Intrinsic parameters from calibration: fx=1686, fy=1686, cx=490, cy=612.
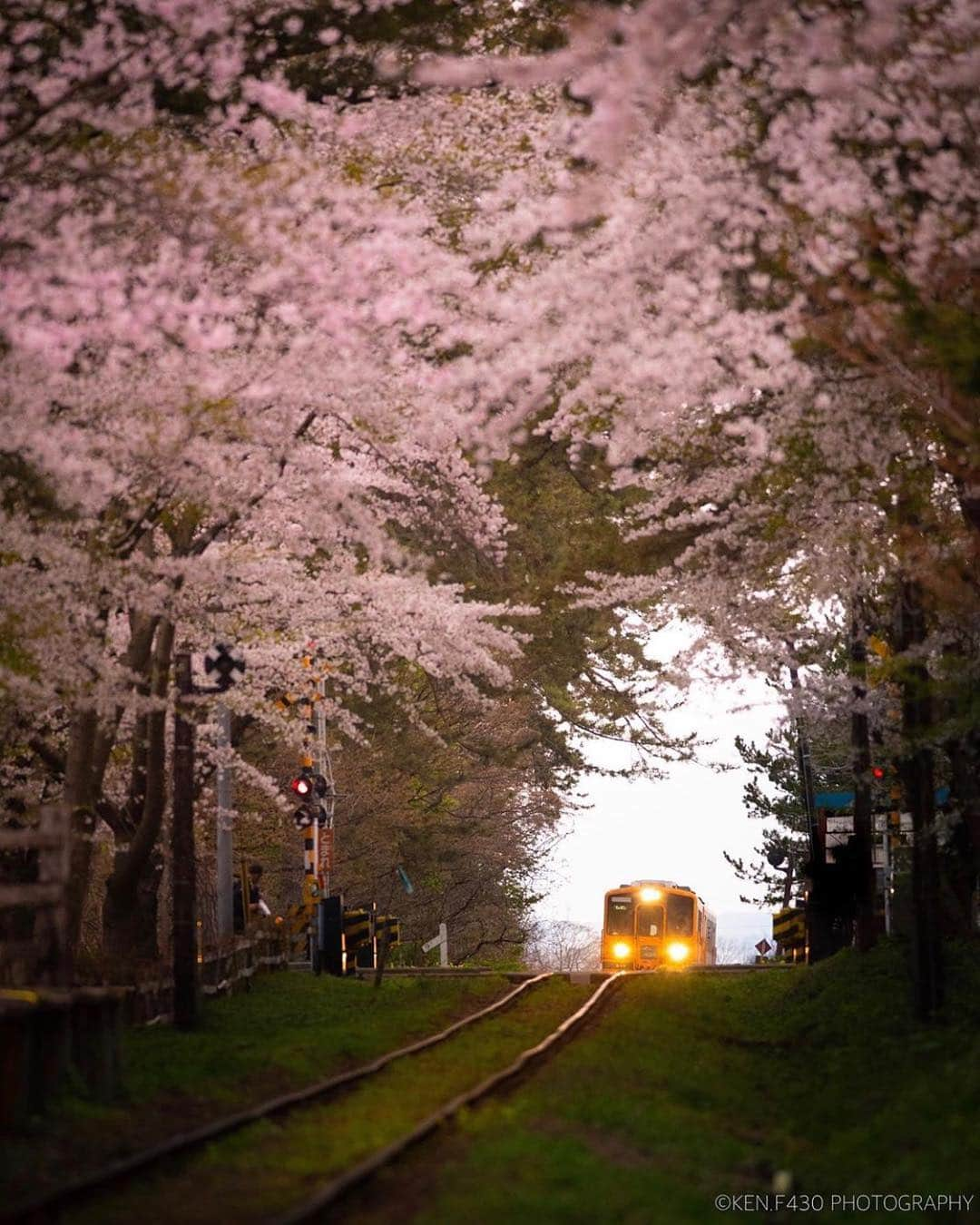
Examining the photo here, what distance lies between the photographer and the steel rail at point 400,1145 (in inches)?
329

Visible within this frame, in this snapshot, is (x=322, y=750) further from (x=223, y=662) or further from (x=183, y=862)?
(x=183, y=862)

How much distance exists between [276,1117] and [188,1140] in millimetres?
1597

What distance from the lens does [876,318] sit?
13.5 metres

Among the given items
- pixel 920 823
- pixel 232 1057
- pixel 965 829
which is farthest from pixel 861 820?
pixel 232 1057

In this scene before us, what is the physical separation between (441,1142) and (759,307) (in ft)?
28.2

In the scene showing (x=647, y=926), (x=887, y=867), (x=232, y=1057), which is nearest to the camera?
(x=232, y=1057)

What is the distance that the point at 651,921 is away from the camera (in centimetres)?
4488

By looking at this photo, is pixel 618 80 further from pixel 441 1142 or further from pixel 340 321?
pixel 441 1142

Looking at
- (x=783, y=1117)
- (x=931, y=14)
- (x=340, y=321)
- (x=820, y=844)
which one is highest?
(x=931, y=14)

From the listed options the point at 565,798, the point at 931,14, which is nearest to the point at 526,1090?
the point at 931,14

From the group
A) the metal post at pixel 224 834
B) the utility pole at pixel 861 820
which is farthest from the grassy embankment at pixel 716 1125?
the metal post at pixel 224 834

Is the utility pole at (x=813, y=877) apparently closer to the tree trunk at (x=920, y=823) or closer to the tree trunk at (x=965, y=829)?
the tree trunk at (x=965, y=829)

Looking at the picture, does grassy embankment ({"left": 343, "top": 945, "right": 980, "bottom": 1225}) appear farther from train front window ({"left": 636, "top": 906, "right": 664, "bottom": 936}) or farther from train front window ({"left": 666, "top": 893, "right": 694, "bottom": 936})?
train front window ({"left": 666, "top": 893, "right": 694, "bottom": 936})

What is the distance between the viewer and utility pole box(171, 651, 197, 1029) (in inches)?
755
